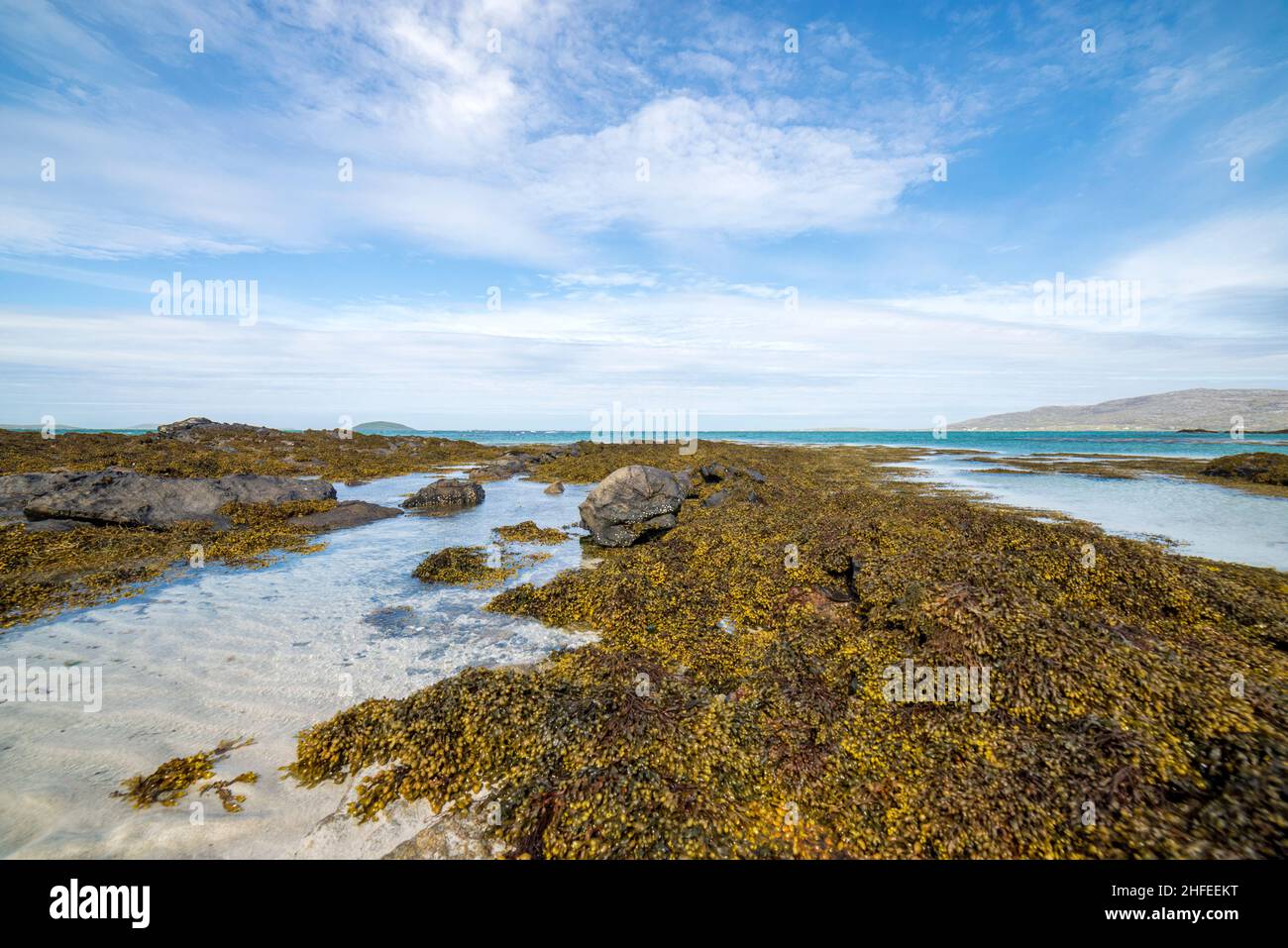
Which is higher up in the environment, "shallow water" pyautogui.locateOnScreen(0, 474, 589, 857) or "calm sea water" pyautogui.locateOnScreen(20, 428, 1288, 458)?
"calm sea water" pyautogui.locateOnScreen(20, 428, 1288, 458)

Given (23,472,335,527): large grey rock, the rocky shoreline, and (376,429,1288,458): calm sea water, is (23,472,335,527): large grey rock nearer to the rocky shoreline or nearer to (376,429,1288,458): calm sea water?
the rocky shoreline

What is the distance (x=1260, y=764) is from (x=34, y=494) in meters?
30.7

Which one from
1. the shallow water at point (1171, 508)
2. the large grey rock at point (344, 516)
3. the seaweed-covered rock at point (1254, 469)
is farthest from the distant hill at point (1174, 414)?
the large grey rock at point (344, 516)

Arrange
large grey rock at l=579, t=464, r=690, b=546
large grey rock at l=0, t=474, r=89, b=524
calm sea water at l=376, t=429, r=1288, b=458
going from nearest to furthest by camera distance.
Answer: large grey rock at l=0, t=474, r=89, b=524
large grey rock at l=579, t=464, r=690, b=546
calm sea water at l=376, t=429, r=1288, b=458

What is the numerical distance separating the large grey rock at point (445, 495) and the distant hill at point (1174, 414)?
155676 mm

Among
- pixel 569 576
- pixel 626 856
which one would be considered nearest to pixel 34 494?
pixel 569 576

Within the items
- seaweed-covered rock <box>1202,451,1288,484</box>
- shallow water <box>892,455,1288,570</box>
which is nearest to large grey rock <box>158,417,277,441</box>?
shallow water <box>892,455,1288,570</box>

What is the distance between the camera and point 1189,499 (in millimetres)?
25484

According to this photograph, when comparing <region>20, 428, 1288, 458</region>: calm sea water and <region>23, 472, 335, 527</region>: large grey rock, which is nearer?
<region>23, 472, 335, 527</region>: large grey rock

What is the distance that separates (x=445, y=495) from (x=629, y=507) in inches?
449

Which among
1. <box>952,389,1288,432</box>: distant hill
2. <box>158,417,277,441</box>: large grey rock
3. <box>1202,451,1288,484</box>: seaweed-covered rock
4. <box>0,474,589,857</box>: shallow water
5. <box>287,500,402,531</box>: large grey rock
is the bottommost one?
<box>0,474,589,857</box>: shallow water

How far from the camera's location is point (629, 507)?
57.8ft

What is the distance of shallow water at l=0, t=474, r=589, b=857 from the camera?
4.87m

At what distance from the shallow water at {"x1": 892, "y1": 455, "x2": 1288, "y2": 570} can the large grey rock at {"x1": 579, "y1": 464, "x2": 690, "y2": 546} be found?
57.2 ft
